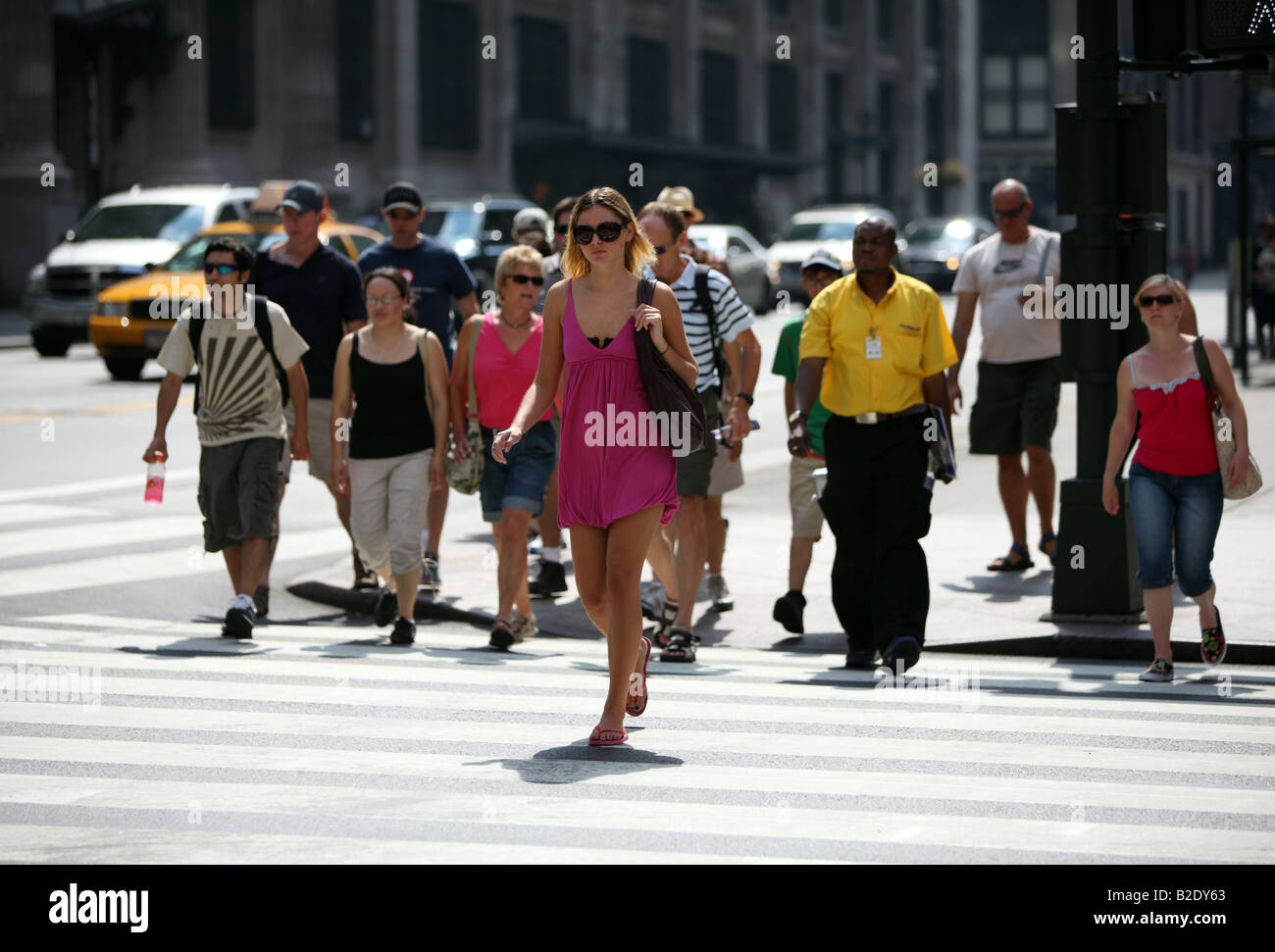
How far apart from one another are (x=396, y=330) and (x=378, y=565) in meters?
1.10

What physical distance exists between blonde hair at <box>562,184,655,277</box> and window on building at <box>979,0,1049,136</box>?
86.2 m

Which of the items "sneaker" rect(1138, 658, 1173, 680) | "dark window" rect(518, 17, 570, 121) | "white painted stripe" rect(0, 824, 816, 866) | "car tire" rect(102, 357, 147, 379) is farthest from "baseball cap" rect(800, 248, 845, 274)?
"dark window" rect(518, 17, 570, 121)

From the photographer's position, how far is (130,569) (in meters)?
11.6

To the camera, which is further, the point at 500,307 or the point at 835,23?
the point at 835,23

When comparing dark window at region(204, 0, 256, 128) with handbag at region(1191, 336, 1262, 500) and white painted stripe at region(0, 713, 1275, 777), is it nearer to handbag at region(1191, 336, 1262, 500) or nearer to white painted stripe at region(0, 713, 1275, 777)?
handbag at region(1191, 336, 1262, 500)

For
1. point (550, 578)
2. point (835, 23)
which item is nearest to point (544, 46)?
→ point (835, 23)

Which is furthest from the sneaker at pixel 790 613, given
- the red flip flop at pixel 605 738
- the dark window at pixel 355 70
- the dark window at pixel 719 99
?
the dark window at pixel 719 99

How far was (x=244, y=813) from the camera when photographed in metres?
6.05

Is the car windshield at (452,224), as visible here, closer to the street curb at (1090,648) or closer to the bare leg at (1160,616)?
the street curb at (1090,648)

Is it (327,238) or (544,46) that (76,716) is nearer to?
(327,238)

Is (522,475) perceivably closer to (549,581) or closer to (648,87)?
(549,581)

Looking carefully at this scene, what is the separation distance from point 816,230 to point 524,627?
35121 millimetres

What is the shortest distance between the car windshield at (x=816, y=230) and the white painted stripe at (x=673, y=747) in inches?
1432

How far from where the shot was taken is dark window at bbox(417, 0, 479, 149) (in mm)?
49344
